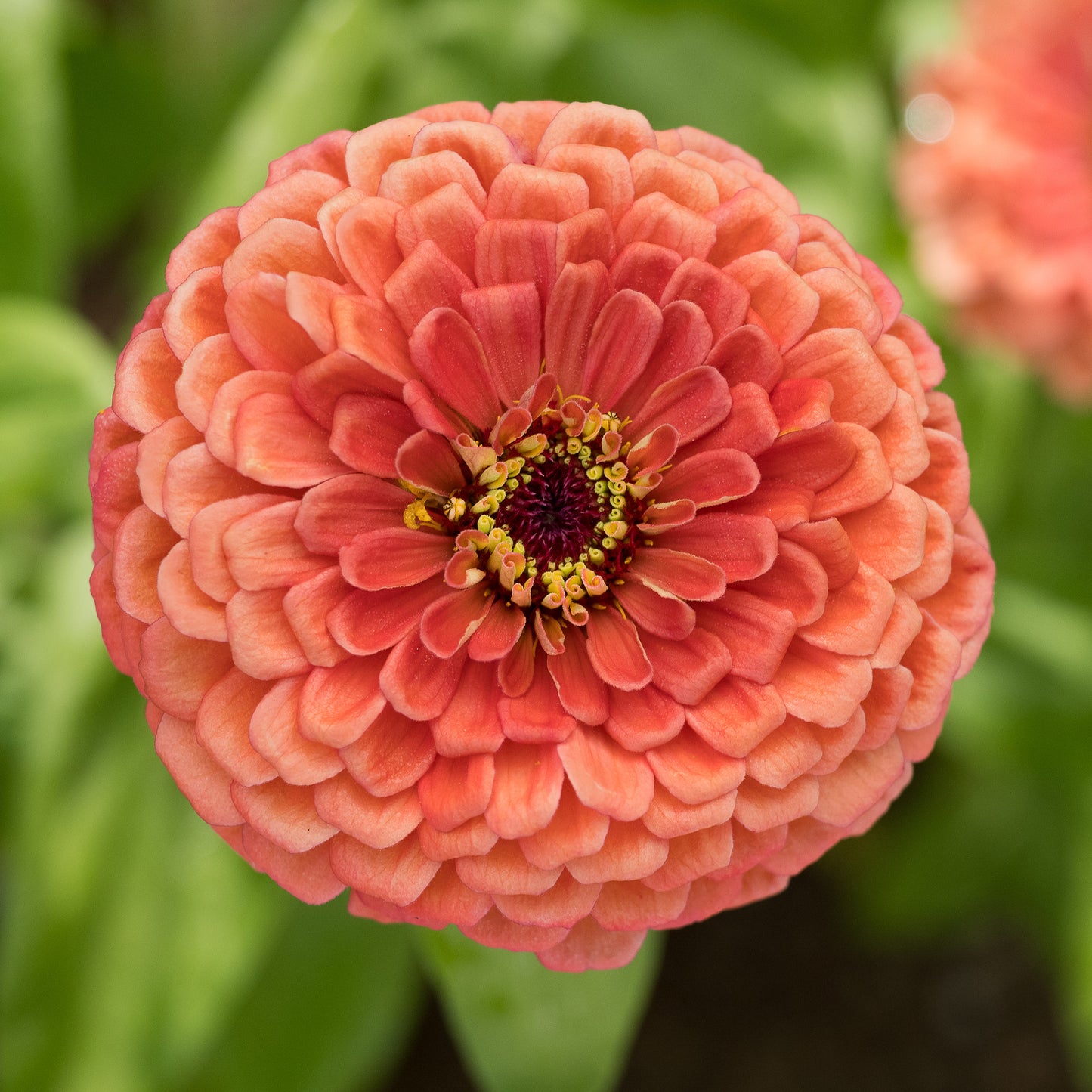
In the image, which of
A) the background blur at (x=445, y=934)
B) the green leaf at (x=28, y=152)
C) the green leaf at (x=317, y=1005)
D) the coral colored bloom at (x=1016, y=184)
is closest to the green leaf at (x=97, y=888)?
the background blur at (x=445, y=934)

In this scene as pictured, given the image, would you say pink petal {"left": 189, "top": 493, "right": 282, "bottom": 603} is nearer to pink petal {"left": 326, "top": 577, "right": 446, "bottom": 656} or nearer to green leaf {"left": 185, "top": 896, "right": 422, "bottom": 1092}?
pink petal {"left": 326, "top": 577, "right": 446, "bottom": 656}

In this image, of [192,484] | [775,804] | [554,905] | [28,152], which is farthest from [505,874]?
[28,152]

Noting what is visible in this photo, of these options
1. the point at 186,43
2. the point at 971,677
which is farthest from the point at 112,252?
the point at 971,677

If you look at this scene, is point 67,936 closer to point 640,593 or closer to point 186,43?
point 640,593

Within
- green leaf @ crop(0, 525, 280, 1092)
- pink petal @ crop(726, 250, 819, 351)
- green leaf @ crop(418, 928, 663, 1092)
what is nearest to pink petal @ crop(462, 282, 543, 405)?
pink petal @ crop(726, 250, 819, 351)

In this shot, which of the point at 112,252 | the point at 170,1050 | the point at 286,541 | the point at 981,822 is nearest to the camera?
the point at 286,541

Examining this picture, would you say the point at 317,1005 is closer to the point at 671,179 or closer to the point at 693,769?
the point at 693,769
